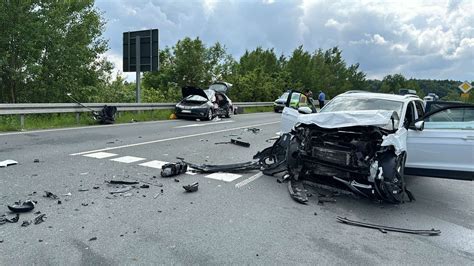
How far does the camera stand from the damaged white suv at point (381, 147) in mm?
5324

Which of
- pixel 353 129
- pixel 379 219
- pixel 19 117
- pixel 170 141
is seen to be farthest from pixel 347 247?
pixel 19 117

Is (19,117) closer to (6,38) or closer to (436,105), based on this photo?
(6,38)

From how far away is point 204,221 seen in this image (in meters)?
4.46

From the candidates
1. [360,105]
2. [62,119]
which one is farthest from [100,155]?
[62,119]

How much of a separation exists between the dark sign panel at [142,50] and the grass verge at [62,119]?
3067 millimetres

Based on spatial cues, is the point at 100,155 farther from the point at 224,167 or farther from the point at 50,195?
the point at 50,195

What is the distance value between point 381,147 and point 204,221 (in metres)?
2.75

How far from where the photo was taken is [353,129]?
558 cm

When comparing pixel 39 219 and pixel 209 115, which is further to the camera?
pixel 209 115

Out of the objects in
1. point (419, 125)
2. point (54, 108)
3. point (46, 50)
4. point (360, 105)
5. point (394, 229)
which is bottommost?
point (394, 229)

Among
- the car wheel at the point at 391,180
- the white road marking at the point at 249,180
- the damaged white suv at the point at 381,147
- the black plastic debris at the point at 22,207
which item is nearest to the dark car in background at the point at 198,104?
the white road marking at the point at 249,180

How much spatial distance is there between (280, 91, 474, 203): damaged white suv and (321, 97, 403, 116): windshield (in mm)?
34

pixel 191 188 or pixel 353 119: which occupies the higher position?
pixel 353 119

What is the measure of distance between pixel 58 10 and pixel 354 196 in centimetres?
2017
